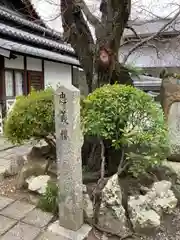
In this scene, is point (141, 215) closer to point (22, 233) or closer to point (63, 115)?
point (22, 233)

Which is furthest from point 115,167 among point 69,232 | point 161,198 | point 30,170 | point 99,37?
point 99,37

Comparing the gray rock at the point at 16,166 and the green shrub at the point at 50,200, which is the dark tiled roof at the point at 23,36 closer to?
the gray rock at the point at 16,166

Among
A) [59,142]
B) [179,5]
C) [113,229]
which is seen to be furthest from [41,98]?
[179,5]

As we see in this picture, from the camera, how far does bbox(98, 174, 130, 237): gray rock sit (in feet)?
9.55

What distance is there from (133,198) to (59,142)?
1.24m

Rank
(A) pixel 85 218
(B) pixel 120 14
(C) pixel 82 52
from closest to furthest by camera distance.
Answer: (A) pixel 85 218 < (B) pixel 120 14 < (C) pixel 82 52

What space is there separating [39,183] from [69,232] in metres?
0.95

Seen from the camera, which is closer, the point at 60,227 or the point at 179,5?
the point at 60,227

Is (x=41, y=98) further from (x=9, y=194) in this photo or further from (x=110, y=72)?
(x=9, y=194)

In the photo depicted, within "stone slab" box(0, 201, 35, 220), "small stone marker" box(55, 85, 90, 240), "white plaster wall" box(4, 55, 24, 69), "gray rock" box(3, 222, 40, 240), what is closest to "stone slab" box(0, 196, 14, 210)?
"stone slab" box(0, 201, 35, 220)

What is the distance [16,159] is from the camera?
14.5ft

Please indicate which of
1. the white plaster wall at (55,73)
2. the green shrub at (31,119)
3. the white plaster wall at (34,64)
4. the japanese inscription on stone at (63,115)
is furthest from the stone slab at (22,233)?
the white plaster wall at (55,73)

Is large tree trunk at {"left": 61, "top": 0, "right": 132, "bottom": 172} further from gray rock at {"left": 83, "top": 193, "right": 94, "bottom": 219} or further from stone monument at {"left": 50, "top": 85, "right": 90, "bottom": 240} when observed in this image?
stone monument at {"left": 50, "top": 85, "right": 90, "bottom": 240}

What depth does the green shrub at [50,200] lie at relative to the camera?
3.16m
